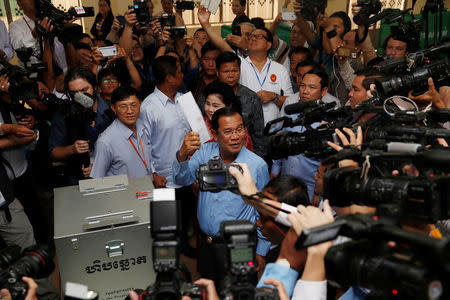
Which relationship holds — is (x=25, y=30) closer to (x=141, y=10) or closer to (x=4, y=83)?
(x=141, y=10)

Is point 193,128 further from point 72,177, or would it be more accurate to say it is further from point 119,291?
point 119,291

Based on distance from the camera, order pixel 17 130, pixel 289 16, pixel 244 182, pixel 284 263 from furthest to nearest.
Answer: pixel 289 16, pixel 17 130, pixel 244 182, pixel 284 263

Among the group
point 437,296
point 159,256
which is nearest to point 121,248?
point 159,256

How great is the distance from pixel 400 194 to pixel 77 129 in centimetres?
216

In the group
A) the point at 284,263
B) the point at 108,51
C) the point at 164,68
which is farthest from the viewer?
the point at 108,51

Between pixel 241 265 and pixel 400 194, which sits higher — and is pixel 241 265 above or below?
below

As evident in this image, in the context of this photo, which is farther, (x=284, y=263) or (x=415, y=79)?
(x=415, y=79)

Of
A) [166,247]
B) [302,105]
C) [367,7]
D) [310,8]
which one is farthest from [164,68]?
[166,247]

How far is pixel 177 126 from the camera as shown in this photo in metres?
3.10

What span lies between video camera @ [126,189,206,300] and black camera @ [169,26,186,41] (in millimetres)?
2979

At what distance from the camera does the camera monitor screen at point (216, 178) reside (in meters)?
1.76

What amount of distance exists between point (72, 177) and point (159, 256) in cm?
186

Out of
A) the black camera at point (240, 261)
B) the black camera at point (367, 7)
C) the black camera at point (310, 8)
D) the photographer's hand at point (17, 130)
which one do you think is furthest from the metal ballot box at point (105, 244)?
the black camera at point (310, 8)

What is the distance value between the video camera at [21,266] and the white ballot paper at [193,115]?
64.8 inches
